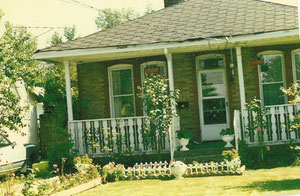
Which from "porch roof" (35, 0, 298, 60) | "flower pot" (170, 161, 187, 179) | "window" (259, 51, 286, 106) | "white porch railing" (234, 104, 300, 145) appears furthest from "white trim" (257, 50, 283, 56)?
"flower pot" (170, 161, 187, 179)

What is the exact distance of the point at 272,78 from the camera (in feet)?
34.6

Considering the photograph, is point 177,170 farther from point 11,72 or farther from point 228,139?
point 11,72

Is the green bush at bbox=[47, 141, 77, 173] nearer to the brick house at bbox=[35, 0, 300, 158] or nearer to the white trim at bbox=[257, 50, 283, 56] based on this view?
the brick house at bbox=[35, 0, 300, 158]

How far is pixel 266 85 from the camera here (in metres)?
10.6

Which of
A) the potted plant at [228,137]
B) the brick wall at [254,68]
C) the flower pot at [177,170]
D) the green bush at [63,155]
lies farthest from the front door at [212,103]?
the green bush at [63,155]

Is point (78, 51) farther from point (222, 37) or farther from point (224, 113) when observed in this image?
point (224, 113)

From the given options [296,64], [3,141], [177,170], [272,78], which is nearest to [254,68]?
A: [272,78]

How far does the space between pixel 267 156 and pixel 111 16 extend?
16.7 ft

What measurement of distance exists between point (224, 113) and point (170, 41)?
9.41 feet

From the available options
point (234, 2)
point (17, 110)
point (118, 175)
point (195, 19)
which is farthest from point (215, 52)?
point (17, 110)

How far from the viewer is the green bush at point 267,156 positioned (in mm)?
8586

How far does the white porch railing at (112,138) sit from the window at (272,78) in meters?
2.56

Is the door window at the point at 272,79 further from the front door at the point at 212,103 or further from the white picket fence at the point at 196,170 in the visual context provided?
the white picket fence at the point at 196,170

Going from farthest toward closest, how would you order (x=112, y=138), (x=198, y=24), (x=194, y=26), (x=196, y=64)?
(x=196, y=64), (x=198, y=24), (x=194, y=26), (x=112, y=138)
